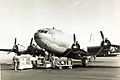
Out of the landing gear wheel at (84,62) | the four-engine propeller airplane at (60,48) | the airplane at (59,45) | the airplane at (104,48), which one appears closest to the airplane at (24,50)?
the four-engine propeller airplane at (60,48)

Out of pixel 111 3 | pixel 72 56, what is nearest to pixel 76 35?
pixel 111 3

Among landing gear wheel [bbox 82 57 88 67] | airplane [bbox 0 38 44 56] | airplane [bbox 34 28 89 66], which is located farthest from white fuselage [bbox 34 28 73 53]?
landing gear wheel [bbox 82 57 88 67]

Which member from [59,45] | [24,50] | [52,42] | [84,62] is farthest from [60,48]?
[24,50]

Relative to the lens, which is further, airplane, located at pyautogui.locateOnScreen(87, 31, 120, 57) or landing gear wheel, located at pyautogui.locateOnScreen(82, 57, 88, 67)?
landing gear wheel, located at pyautogui.locateOnScreen(82, 57, 88, 67)

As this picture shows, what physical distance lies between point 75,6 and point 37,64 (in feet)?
4.57

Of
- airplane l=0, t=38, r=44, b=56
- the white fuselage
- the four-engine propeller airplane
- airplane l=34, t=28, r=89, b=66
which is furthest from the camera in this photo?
the white fuselage

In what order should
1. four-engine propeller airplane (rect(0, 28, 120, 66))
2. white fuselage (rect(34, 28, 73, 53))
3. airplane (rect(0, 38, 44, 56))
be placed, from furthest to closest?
white fuselage (rect(34, 28, 73, 53))
four-engine propeller airplane (rect(0, 28, 120, 66))
airplane (rect(0, 38, 44, 56))

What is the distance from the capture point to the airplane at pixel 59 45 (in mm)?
4325

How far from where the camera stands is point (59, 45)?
470 centimetres

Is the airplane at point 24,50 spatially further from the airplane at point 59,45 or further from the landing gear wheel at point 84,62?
the landing gear wheel at point 84,62

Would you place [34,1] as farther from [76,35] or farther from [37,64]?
[37,64]

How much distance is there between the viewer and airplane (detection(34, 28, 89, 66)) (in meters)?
4.32

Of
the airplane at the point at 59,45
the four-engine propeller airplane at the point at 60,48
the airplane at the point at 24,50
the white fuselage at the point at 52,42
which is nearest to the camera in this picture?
the airplane at the point at 24,50

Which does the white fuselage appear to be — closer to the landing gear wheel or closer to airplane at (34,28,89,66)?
airplane at (34,28,89,66)
